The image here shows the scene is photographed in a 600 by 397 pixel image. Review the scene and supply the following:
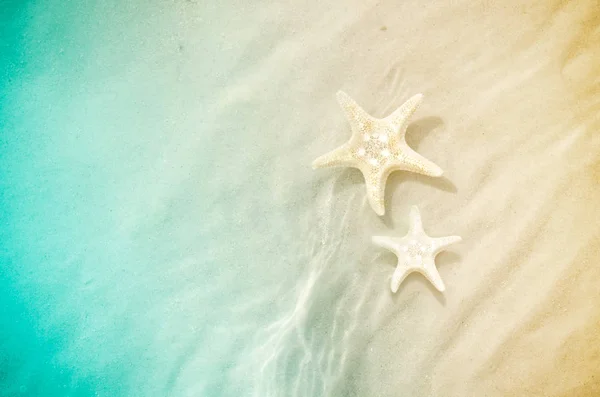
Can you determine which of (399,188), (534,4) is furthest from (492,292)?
(534,4)

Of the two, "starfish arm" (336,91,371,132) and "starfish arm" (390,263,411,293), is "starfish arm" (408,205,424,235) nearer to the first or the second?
"starfish arm" (390,263,411,293)

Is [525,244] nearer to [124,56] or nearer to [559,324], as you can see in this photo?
[559,324]

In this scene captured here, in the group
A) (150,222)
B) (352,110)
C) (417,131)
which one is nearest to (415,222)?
(417,131)

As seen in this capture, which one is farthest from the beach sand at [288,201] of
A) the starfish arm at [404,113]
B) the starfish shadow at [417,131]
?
the starfish arm at [404,113]

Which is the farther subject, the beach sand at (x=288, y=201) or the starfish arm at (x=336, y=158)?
the beach sand at (x=288, y=201)

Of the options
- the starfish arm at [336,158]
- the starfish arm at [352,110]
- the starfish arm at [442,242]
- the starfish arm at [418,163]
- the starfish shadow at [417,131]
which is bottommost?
the starfish arm at [442,242]

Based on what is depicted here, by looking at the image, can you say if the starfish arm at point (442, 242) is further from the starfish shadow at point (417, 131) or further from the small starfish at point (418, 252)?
the starfish shadow at point (417, 131)

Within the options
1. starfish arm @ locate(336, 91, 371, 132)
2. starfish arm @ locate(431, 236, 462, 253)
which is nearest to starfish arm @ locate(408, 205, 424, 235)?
starfish arm @ locate(431, 236, 462, 253)
